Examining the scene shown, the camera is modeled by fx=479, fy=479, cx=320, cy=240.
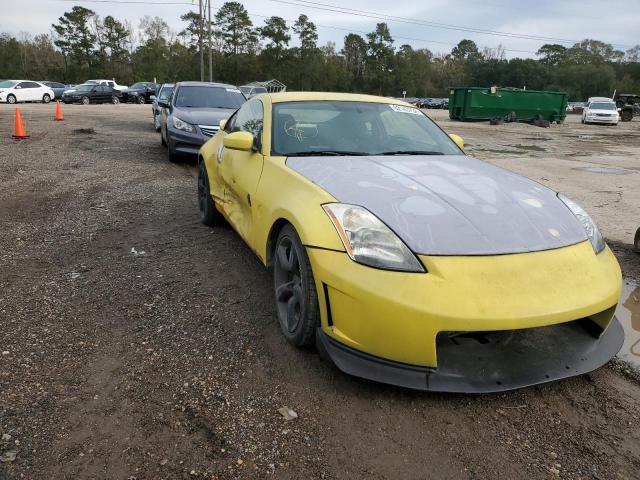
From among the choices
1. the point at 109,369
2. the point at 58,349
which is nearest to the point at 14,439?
the point at 109,369

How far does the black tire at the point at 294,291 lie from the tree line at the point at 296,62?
2589 inches

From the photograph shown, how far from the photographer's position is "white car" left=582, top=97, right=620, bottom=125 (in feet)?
98.4

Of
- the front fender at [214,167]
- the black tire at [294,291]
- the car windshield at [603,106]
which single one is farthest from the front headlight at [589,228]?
the car windshield at [603,106]

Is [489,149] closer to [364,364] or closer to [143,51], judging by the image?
[364,364]

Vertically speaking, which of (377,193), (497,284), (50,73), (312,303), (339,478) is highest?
(50,73)

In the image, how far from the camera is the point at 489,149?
14.5m

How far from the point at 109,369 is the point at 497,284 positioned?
78.0 inches

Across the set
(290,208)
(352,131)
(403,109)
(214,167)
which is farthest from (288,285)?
(214,167)

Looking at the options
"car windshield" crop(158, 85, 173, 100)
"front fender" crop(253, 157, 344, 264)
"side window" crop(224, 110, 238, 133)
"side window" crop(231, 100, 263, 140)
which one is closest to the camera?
"front fender" crop(253, 157, 344, 264)

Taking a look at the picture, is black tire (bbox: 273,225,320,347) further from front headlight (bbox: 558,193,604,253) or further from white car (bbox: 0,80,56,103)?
white car (bbox: 0,80,56,103)

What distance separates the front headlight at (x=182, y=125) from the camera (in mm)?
8734

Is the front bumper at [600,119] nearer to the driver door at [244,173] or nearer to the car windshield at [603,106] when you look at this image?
the car windshield at [603,106]

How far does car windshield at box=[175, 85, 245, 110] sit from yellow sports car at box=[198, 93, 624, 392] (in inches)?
287

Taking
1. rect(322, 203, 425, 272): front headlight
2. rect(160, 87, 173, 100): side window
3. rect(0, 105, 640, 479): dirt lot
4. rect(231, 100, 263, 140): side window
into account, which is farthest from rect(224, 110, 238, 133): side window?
rect(160, 87, 173, 100): side window
